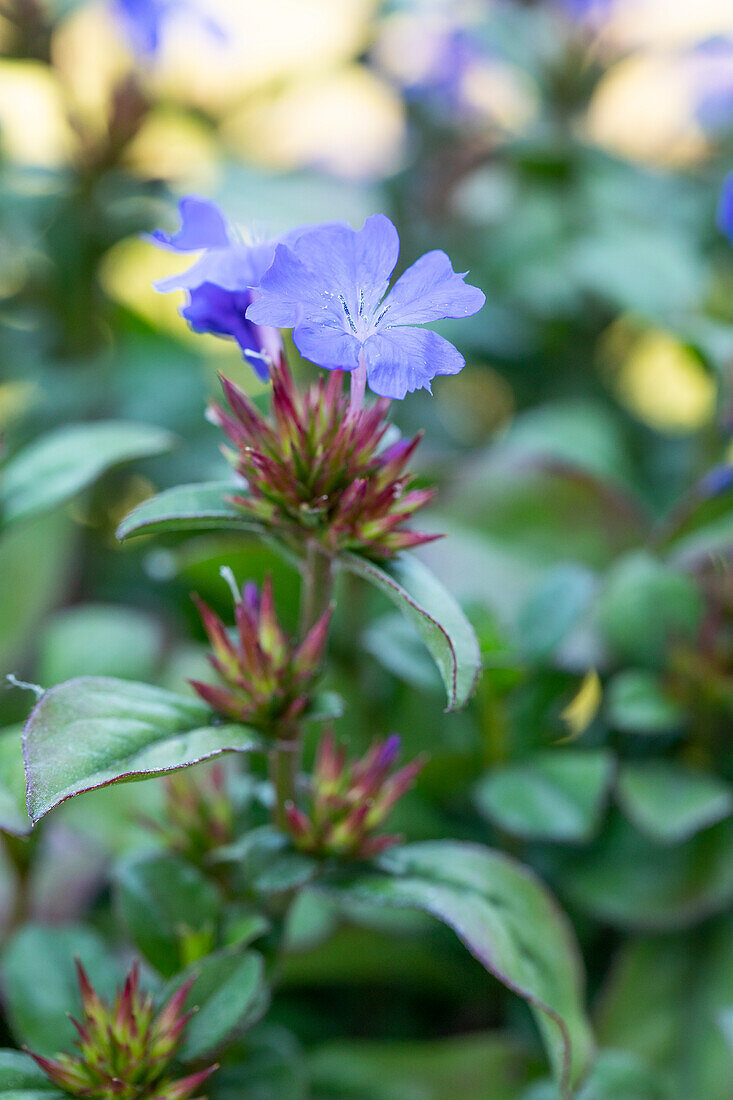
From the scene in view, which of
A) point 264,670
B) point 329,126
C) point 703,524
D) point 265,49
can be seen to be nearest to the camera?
point 264,670

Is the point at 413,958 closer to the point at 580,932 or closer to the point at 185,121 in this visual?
the point at 580,932

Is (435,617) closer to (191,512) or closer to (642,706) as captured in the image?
(191,512)

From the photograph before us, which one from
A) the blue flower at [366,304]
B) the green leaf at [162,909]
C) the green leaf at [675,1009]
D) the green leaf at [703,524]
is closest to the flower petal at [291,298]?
the blue flower at [366,304]

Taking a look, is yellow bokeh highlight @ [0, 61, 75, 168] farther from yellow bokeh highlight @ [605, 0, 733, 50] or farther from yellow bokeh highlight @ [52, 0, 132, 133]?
yellow bokeh highlight @ [605, 0, 733, 50]

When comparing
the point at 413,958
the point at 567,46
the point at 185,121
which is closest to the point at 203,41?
the point at 185,121

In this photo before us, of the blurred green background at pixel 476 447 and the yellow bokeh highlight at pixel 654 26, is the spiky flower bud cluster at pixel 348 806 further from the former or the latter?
the yellow bokeh highlight at pixel 654 26

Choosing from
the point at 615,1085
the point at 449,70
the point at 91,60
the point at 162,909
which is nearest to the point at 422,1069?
the point at 615,1085
